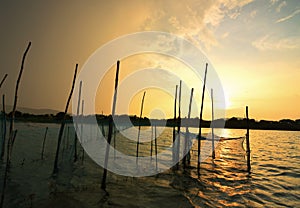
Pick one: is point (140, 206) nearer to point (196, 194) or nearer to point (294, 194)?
point (196, 194)

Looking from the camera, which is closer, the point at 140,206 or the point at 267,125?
the point at 140,206

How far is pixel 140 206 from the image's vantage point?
30.5 ft

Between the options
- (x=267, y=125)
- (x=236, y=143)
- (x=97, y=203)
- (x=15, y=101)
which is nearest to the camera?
(x=15, y=101)

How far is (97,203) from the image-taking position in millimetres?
8977

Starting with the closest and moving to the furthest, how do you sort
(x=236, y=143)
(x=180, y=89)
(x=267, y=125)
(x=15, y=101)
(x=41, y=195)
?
(x=15, y=101), (x=41, y=195), (x=180, y=89), (x=236, y=143), (x=267, y=125)

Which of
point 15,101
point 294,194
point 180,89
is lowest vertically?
point 294,194

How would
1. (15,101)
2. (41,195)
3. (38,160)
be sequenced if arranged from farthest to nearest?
1. (38,160)
2. (41,195)
3. (15,101)

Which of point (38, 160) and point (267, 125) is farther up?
point (267, 125)

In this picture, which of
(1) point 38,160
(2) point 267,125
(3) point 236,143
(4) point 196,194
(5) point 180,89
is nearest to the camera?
(4) point 196,194

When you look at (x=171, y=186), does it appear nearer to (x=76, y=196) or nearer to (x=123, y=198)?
(x=123, y=198)

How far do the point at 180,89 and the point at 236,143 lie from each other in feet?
79.6

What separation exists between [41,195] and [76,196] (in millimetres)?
1492

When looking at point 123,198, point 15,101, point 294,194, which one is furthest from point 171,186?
point 15,101

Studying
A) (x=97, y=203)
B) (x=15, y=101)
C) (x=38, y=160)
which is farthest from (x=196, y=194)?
(x=38, y=160)
